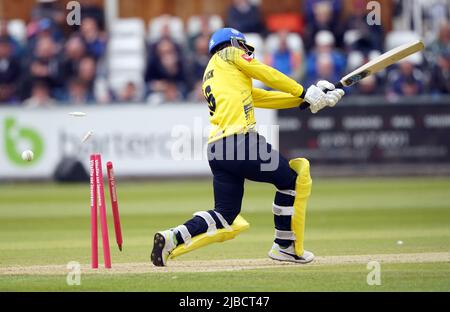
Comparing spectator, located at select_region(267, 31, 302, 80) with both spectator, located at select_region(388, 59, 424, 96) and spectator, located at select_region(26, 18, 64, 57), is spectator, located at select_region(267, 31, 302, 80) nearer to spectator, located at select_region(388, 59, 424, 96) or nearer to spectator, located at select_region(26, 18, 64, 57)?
spectator, located at select_region(388, 59, 424, 96)

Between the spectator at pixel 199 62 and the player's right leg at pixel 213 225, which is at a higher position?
the spectator at pixel 199 62

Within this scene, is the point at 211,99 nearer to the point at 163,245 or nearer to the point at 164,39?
the point at 163,245

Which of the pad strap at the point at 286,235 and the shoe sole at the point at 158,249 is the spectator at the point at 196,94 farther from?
the shoe sole at the point at 158,249

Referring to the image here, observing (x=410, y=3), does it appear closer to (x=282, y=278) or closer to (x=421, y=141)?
(x=421, y=141)

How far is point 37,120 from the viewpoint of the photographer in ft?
62.3

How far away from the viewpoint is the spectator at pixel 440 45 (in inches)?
795

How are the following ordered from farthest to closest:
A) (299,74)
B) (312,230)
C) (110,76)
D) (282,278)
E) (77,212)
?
1. (110,76)
2. (299,74)
3. (77,212)
4. (312,230)
5. (282,278)

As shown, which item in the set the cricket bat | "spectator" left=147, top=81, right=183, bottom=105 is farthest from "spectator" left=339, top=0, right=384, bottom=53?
the cricket bat

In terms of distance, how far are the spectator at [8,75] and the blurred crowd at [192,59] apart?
2 cm

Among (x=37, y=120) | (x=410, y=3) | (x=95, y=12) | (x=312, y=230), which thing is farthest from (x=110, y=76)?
(x=312, y=230)

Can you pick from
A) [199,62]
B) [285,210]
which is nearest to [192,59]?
[199,62]

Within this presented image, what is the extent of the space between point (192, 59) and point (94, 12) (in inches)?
104

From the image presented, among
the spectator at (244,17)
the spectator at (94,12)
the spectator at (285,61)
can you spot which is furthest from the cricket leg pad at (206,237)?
the spectator at (94,12)
